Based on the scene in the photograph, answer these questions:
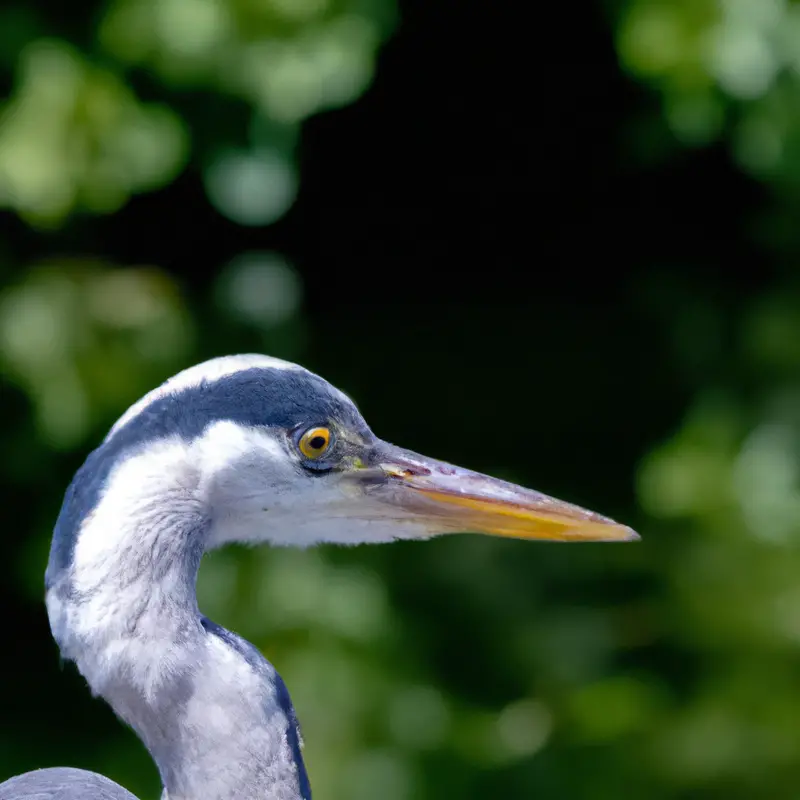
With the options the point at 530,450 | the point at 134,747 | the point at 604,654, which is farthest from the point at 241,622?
the point at 530,450

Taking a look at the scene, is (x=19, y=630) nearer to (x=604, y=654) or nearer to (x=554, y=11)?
(x=604, y=654)

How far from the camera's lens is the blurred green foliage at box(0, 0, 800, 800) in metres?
3.30

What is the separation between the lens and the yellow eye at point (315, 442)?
156 cm

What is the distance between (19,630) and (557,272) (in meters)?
3.34

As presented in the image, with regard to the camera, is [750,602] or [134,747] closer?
[134,747]

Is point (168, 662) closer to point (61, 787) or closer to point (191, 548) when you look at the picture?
point (191, 548)

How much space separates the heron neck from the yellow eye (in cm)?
18

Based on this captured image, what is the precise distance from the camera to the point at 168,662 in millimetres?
1414

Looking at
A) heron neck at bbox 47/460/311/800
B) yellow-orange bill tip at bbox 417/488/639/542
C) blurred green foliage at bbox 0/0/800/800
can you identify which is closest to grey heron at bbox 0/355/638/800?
heron neck at bbox 47/460/311/800

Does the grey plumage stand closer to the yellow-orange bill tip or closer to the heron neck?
the heron neck

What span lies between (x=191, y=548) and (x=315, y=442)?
215mm

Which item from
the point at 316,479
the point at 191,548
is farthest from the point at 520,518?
the point at 191,548

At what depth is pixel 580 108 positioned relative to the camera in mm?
6016

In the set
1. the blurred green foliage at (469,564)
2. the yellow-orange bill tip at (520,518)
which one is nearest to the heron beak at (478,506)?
the yellow-orange bill tip at (520,518)
